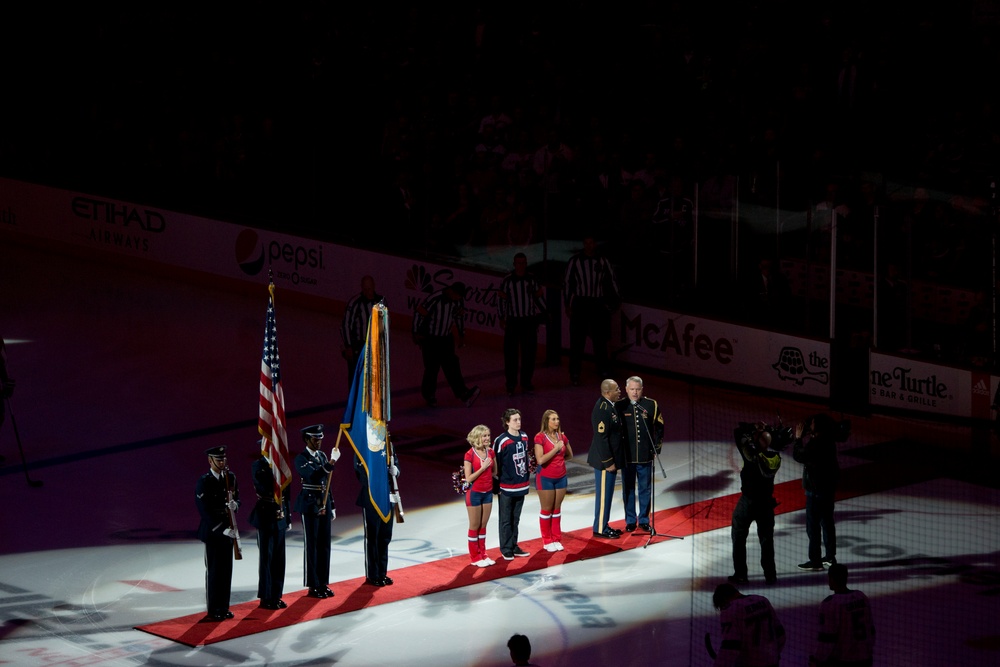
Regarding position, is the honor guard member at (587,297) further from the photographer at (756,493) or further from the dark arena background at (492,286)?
the photographer at (756,493)

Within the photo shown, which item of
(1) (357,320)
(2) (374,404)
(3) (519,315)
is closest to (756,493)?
(2) (374,404)

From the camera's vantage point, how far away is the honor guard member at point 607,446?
54.2 feet

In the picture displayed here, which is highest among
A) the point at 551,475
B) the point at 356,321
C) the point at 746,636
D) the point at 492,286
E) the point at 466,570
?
the point at 492,286

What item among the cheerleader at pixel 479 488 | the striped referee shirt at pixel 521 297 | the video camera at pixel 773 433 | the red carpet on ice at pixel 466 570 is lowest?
the red carpet on ice at pixel 466 570

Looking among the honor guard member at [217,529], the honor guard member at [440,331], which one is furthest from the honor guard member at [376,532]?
the honor guard member at [440,331]

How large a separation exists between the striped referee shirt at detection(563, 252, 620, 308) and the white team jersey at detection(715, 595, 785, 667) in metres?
12.0

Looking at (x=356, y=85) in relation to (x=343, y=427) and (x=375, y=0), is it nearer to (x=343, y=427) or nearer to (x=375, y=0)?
(x=375, y=0)

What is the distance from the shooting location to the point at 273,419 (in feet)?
48.2

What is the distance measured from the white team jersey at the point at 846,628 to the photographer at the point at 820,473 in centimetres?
402

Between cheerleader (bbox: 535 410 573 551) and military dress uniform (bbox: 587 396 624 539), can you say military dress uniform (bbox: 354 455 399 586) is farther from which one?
military dress uniform (bbox: 587 396 624 539)

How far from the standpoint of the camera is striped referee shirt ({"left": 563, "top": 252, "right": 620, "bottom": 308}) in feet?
74.7

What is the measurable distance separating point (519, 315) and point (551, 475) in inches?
254

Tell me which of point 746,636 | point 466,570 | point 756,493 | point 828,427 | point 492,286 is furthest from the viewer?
point 492,286

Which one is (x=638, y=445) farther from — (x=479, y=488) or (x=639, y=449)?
(x=479, y=488)
